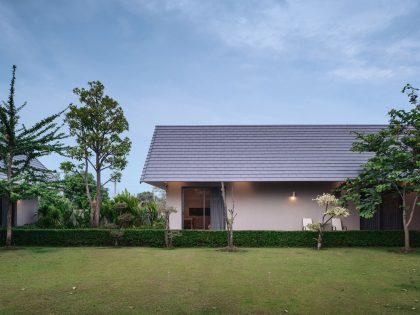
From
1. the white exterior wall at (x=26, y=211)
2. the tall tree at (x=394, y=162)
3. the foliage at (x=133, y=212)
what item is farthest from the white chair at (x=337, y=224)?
the white exterior wall at (x=26, y=211)

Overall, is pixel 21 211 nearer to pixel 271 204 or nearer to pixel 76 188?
pixel 76 188

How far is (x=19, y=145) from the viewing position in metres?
15.2

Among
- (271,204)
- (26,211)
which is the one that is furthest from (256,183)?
(26,211)

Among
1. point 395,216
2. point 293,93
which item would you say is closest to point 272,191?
point 395,216

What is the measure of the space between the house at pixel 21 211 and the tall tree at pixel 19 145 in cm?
267

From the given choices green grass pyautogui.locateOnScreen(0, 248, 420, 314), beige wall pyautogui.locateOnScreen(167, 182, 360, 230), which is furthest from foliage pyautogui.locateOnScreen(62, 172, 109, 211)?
beige wall pyautogui.locateOnScreen(167, 182, 360, 230)

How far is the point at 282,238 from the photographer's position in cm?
1550

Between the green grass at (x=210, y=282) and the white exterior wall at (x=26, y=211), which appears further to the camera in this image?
the white exterior wall at (x=26, y=211)

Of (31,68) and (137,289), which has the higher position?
(31,68)

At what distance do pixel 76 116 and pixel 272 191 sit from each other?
10.0 metres

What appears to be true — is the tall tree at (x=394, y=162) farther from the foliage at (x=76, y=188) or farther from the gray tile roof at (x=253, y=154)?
the foliage at (x=76, y=188)

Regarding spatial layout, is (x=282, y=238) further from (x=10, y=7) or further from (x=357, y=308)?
(x=10, y=7)

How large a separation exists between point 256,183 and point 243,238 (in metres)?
3.32

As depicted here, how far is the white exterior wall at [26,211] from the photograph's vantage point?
19.5 metres
